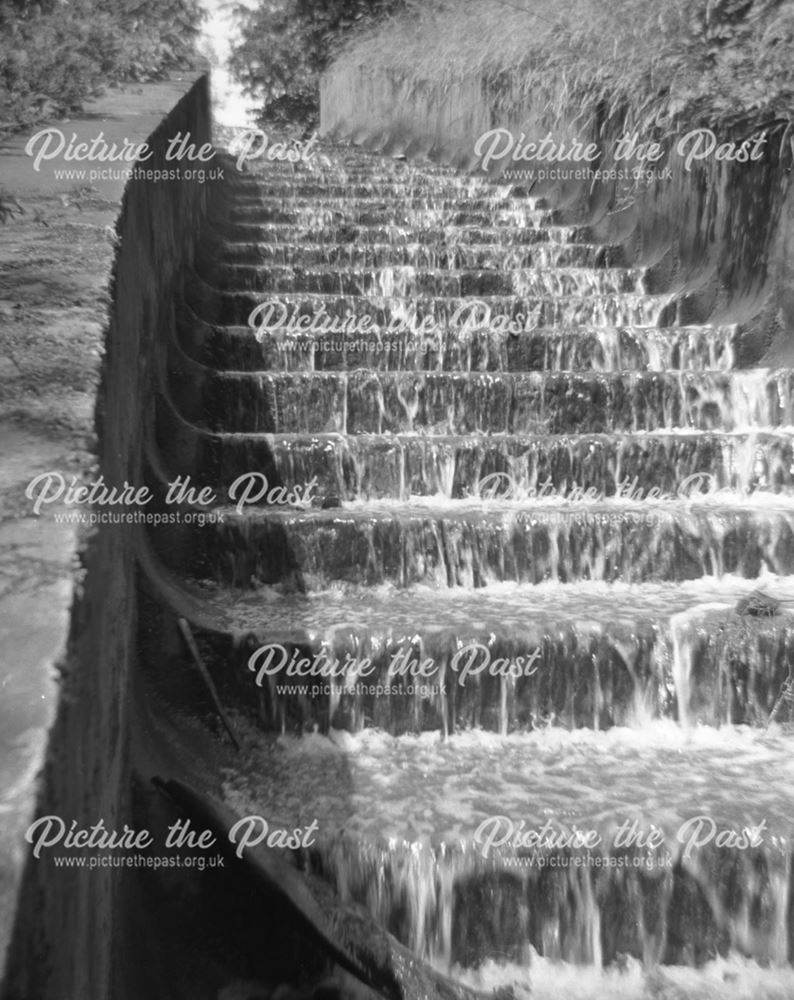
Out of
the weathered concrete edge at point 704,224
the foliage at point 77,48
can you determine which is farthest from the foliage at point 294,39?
the weathered concrete edge at point 704,224

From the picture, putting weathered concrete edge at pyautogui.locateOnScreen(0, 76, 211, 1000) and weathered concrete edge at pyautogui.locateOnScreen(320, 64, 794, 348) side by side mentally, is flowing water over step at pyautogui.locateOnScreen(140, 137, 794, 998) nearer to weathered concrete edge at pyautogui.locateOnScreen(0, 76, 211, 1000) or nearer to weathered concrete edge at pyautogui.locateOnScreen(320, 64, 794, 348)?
weathered concrete edge at pyautogui.locateOnScreen(320, 64, 794, 348)

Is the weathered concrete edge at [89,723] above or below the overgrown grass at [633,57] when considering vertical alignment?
below

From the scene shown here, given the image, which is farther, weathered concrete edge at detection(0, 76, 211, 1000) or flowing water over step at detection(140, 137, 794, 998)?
flowing water over step at detection(140, 137, 794, 998)

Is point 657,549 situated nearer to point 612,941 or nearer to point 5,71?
point 612,941

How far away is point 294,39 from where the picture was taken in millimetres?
20703

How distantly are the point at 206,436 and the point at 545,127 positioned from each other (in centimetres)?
660

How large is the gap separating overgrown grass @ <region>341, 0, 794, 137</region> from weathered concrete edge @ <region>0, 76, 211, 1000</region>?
450 cm

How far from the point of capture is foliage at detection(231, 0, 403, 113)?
19.1 meters

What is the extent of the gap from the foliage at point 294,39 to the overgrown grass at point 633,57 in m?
4.69

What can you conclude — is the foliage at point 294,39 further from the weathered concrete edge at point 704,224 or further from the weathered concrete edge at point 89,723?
the weathered concrete edge at point 89,723

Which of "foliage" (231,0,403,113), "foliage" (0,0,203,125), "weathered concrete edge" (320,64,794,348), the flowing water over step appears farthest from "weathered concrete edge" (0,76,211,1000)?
"foliage" (231,0,403,113)

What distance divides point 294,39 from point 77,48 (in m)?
13.7

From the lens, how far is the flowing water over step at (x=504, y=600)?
11.6 ft

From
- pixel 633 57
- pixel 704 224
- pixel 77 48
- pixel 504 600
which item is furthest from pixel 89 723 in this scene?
pixel 633 57
